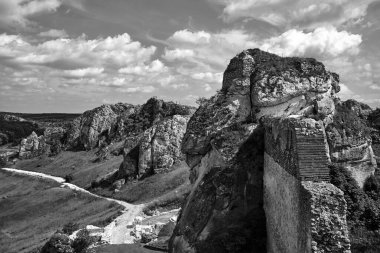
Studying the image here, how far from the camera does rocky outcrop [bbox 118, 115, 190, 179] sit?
199ft

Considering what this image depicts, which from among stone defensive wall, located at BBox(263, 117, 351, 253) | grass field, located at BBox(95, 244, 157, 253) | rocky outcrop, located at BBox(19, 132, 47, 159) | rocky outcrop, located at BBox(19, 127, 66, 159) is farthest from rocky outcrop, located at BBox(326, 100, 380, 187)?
rocky outcrop, located at BBox(19, 132, 47, 159)

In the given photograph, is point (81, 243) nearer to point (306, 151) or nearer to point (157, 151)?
point (157, 151)

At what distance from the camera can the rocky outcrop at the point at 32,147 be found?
118 m

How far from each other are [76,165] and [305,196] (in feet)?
281

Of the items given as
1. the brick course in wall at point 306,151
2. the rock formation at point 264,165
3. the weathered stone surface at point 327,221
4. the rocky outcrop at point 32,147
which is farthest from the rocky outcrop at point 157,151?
the rocky outcrop at point 32,147

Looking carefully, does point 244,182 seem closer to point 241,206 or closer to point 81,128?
point 241,206

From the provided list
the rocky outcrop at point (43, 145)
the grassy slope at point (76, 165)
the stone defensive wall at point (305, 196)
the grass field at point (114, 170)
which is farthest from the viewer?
the rocky outcrop at point (43, 145)

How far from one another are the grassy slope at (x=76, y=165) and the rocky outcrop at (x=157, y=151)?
29.2 feet

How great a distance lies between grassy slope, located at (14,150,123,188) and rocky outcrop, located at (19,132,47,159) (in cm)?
523

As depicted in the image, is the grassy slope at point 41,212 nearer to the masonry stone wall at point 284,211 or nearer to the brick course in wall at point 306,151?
the masonry stone wall at point 284,211

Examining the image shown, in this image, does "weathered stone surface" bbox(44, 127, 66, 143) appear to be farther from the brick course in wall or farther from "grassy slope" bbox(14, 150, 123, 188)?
the brick course in wall

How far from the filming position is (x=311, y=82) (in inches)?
1054

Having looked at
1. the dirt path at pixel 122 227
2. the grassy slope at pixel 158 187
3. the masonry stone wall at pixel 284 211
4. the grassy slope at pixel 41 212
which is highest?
the masonry stone wall at pixel 284 211

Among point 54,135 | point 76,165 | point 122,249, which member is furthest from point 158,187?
point 54,135
